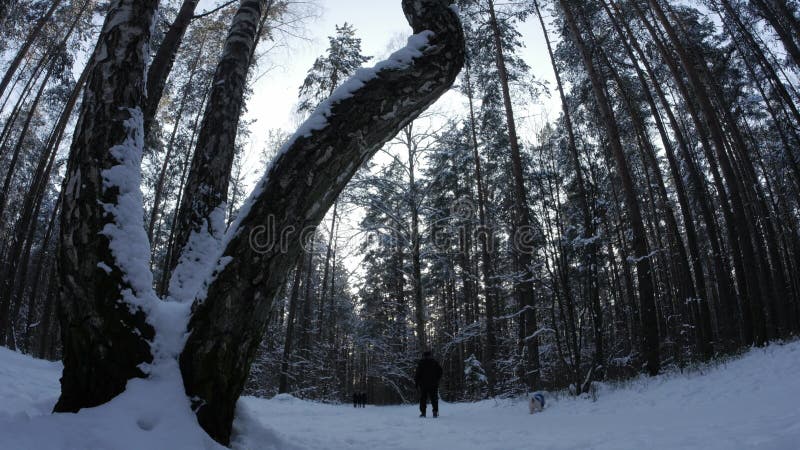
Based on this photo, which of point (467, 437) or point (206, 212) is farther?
point (467, 437)

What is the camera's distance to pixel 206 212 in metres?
2.96

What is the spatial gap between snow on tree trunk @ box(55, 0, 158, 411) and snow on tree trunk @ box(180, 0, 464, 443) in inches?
12.1

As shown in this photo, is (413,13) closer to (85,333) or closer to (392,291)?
(85,333)

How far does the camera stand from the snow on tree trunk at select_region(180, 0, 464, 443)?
2006mm

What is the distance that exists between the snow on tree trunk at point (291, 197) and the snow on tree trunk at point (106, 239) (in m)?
0.31

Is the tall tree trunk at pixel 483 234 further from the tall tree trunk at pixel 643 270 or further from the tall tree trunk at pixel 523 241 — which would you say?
the tall tree trunk at pixel 643 270

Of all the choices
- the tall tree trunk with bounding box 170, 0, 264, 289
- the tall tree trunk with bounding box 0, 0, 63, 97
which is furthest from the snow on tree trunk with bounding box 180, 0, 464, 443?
the tall tree trunk with bounding box 0, 0, 63, 97

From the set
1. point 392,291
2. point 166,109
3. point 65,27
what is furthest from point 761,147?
point 65,27

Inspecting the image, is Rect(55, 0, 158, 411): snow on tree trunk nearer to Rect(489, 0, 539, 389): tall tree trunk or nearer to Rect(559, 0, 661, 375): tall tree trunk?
Rect(489, 0, 539, 389): tall tree trunk

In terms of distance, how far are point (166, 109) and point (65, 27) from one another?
3826mm

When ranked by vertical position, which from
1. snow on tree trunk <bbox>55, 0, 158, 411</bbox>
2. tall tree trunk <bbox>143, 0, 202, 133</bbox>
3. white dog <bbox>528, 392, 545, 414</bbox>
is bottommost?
white dog <bbox>528, 392, 545, 414</bbox>

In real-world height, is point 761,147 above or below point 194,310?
above

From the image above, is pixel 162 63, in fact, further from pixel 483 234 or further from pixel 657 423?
pixel 483 234

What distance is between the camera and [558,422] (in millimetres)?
5141
